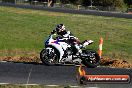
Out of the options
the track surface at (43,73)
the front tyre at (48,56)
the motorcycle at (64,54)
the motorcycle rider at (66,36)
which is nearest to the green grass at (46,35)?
the front tyre at (48,56)

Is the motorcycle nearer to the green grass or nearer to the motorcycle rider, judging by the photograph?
the motorcycle rider

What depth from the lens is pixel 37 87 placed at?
1273 centimetres

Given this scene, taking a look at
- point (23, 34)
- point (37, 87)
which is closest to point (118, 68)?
point (37, 87)

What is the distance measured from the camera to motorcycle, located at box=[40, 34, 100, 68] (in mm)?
17125

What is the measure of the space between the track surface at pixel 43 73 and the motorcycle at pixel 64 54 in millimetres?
474

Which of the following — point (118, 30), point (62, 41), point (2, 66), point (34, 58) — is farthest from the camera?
point (118, 30)

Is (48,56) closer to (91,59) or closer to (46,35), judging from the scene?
(91,59)

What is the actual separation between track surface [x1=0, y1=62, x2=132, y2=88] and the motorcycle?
47 cm

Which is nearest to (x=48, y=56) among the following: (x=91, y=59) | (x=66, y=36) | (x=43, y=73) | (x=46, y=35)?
(x=66, y=36)

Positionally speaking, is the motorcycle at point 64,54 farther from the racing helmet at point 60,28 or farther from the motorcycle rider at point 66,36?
the racing helmet at point 60,28

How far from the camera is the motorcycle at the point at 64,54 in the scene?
Answer: 17.1m

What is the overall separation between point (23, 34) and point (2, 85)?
17170 mm

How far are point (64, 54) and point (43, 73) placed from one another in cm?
246

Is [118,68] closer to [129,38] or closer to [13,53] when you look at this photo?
[13,53]
